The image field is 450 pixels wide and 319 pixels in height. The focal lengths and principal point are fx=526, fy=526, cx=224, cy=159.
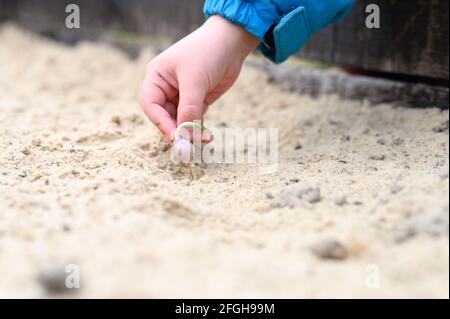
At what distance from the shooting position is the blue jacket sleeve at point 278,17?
129 centimetres

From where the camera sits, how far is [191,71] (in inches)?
47.3

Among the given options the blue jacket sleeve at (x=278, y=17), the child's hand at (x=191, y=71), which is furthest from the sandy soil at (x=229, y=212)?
the blue jacket sleeve at (x=278, y=17)

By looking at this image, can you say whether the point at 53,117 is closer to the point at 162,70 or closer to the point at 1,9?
the point at 162,70

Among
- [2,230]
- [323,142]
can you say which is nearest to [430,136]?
[323,142]

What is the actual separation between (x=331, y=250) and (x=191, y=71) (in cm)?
60

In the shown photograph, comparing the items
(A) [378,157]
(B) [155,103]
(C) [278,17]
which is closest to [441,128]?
(A) [378,157]

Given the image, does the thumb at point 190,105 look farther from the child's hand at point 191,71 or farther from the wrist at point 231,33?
the wrist at point 231,33

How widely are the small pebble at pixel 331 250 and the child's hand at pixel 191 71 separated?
19.1 inches

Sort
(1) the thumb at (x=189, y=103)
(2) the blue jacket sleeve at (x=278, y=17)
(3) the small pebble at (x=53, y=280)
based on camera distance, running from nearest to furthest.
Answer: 1. (3) the small pebble at (x=53, y=280)
2. (1) the thumb at (x=189, y=103)
3. (2) the blue jacket sleeve at (x=278, y=17)

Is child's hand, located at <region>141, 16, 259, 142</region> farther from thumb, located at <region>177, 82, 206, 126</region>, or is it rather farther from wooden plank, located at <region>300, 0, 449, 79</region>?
wooden plank, located at <region>300, 0, 449, 79</region>

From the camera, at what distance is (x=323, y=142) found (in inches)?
58.0

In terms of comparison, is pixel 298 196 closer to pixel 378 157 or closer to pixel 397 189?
pixel 397 189

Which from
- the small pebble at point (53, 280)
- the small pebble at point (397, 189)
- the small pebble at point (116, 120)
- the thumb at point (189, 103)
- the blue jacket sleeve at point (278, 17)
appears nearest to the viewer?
the small pebble at point (53, 280)
